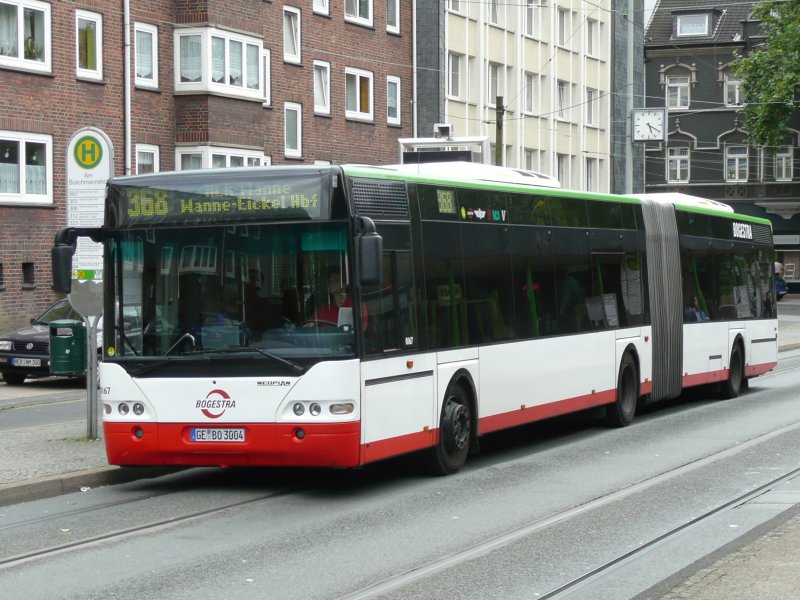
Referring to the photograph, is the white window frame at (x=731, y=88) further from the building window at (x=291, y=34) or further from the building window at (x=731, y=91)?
the building window at (x=291, y=34)

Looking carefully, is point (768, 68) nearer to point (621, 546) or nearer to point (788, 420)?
point (788, 420)

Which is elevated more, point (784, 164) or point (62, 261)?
point (784, 164)

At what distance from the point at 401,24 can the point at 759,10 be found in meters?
27.1

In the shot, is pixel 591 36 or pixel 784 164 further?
pixel 784 164

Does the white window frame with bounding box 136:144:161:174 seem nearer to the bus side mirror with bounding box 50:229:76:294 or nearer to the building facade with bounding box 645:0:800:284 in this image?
the bus side mirror with bounding box 50:229:76:294

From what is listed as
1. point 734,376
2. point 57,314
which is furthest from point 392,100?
point 734,376

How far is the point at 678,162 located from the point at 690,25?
24.7 ft

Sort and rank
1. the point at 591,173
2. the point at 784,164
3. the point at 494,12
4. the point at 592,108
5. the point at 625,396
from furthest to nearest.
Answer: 1. the point at 784,164
2. the point at 591,173
3. the point at 592,108
4. the point at 494,12
5. the point at 625,396

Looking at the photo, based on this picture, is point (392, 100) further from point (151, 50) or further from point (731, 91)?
point (731, 91)

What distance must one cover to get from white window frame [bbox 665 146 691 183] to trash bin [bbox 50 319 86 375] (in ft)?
216

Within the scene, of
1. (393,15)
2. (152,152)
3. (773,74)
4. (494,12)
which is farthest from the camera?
(773,74)

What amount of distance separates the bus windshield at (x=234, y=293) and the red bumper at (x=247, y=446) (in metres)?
0.54

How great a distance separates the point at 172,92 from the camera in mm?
37000

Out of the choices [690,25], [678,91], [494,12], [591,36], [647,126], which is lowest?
[647,126]
